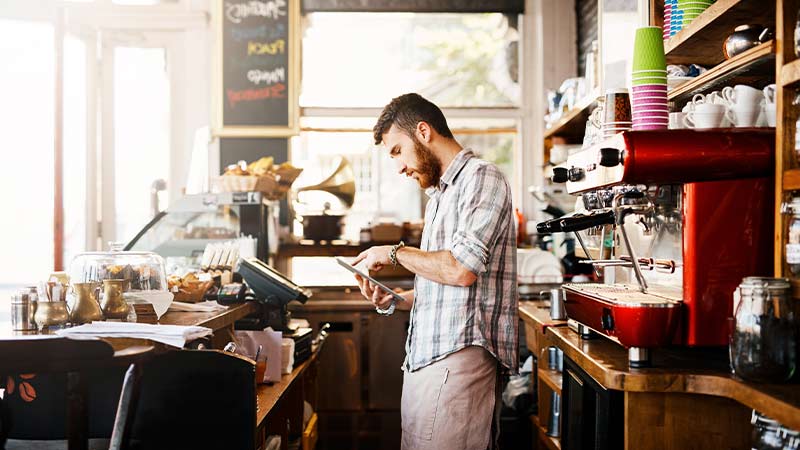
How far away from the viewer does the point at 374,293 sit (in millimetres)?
2715

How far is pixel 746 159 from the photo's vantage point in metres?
1.89

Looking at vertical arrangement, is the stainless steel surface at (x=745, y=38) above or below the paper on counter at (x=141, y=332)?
above

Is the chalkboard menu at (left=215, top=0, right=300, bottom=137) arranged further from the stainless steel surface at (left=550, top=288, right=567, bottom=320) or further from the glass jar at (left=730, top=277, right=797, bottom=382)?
the glass jar at (left=730, top=277, right=797, bottom=382)

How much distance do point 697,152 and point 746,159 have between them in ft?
0.39

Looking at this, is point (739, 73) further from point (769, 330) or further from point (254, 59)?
point (254, 59)

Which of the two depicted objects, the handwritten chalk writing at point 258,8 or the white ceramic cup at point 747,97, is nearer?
the white ceramic cup at point 747,97

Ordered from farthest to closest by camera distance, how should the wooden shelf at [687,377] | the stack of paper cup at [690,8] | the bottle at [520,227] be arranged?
the bottle at [520,227] < the stack of paper cup at [690,8] < the wooden shelf at [687,377]

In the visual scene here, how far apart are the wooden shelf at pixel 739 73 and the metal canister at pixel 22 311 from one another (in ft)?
6.67

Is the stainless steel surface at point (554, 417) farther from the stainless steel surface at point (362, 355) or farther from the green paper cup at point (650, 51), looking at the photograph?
the stainless steel surface at point (362, 355)

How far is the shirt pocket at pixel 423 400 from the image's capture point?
2.38 metres

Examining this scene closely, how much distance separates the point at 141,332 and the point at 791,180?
5.17 ft

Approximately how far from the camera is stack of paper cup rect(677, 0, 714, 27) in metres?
2.41

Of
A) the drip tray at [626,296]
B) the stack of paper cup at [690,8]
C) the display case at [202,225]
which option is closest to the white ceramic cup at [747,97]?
the stack of paper cup at [690,8]

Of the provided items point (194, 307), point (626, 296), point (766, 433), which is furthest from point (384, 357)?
point (766, 433)
